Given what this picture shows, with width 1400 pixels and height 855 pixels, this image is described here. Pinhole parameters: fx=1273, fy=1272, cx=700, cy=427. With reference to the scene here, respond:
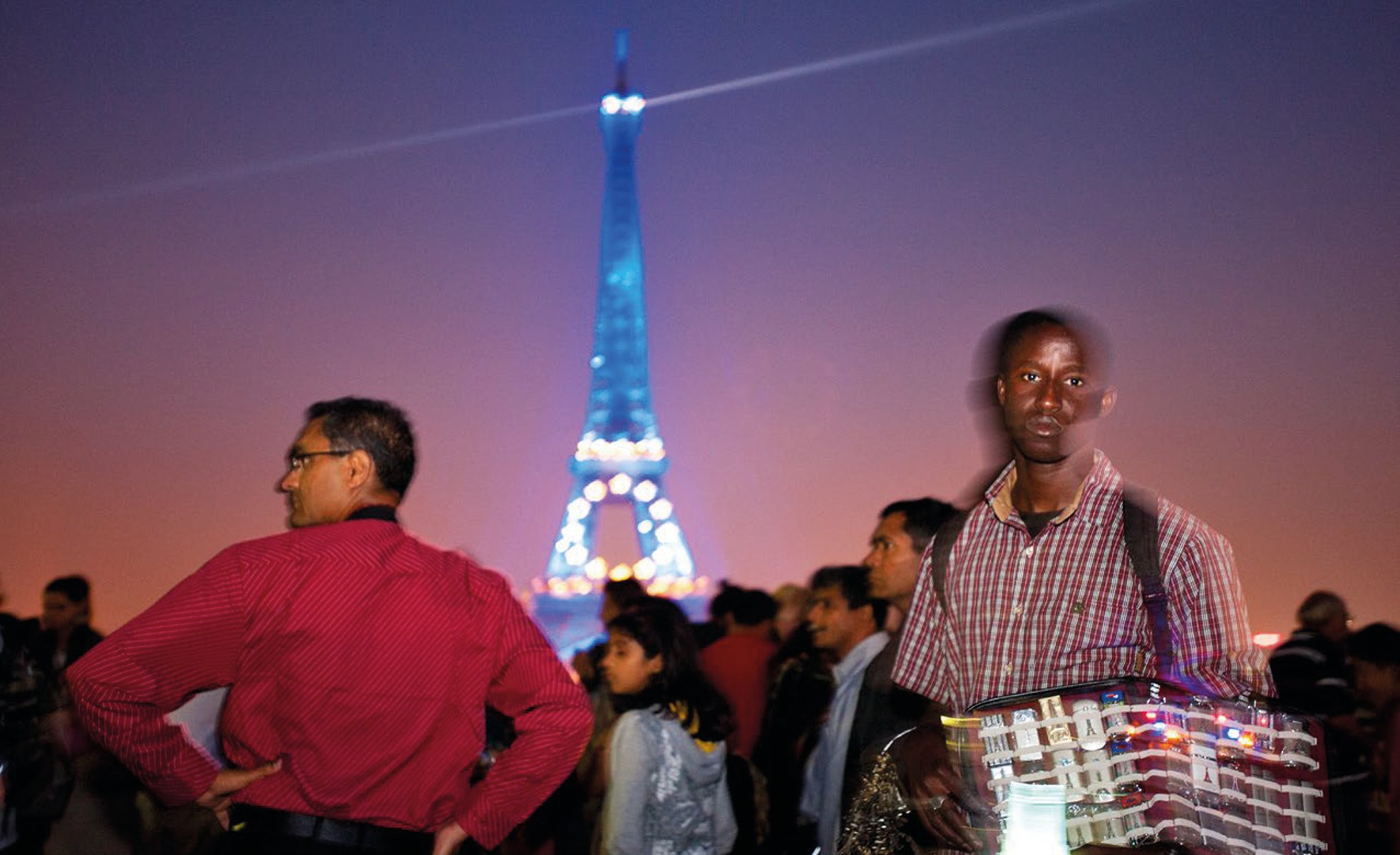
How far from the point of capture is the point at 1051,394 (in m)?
2.27

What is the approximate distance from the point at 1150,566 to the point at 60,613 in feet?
20.3

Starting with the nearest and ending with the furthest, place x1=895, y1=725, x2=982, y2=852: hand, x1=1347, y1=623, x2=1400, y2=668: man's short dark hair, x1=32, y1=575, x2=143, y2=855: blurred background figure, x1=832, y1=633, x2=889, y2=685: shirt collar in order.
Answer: x1=895, y1=725, x2=982, y2=852: hand, x1=832, y1=633, x2=889, y2=685: shirt collar, x1=32, y1=575, x2=143, y2=855: blurred background figure, x1=1347, y1=623, x2=1400, y2=668: man's short dark hair

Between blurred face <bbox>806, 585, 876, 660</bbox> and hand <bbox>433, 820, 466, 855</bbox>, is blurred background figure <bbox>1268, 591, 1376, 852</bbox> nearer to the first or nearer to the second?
blurred face <bbox>806, 585, 876, 660</bbox>

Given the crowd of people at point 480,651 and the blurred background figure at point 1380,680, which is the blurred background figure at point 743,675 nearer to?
the crowd of people at point 480,651

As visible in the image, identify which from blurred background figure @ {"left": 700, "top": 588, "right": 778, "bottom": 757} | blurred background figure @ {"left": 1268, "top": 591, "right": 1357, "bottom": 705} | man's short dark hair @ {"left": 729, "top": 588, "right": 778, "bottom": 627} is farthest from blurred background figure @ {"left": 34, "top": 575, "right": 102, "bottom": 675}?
blurred background figure @ {"left": 1268, "top": 591, "right": 1357, "bottom": 705}

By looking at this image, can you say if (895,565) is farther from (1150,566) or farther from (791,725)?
(1150,566)

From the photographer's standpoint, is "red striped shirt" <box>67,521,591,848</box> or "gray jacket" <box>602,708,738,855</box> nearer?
"red striped shirt" <box>67,521,591,848</box>

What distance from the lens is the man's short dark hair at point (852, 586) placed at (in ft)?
16.1

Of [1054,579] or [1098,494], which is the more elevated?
[1098,494]

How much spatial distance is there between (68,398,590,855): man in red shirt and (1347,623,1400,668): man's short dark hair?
3424 millimetres

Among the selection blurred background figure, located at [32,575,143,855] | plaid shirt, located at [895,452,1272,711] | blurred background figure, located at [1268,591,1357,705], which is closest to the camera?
plaid shirt, located at [895,452,1272,711]

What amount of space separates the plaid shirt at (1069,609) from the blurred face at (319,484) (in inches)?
51.1

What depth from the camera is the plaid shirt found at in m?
2.05

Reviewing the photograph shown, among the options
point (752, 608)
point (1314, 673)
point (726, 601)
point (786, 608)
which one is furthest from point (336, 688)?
point (786, 608)
